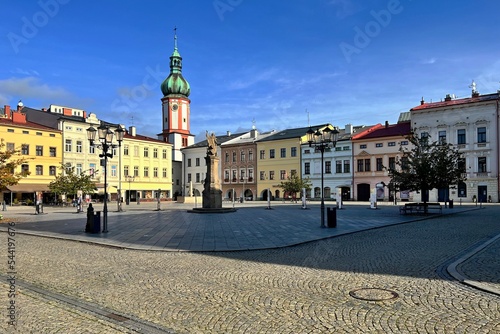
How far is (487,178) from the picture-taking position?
4938 cm

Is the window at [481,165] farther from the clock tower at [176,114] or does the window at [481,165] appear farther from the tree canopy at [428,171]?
the clock tower at [176,114]

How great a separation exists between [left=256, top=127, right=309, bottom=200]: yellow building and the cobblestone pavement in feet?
181

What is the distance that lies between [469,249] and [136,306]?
9.38 m

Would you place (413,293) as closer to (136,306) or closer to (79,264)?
(136,306)

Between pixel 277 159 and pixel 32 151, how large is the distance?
37421 millimetres

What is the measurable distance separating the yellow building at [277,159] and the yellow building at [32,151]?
3259 centimetres

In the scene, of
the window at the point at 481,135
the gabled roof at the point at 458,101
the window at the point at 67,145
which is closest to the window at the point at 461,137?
the window at the point at 481,135

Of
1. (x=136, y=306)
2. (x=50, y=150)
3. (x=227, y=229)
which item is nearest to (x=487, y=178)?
(x=227, y=229)

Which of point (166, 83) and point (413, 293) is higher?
point (166, 83)

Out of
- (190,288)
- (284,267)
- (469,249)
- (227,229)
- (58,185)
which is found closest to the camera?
(190,288)

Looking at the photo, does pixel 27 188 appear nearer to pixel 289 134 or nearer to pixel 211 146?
pixel 211 146

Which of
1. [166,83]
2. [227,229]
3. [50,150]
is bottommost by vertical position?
[227,229]

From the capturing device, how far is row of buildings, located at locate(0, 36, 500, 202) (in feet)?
166

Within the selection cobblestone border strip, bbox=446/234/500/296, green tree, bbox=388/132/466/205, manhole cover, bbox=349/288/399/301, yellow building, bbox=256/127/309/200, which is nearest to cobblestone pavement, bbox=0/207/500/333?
manhole cover, bbox=349/288/399/301
